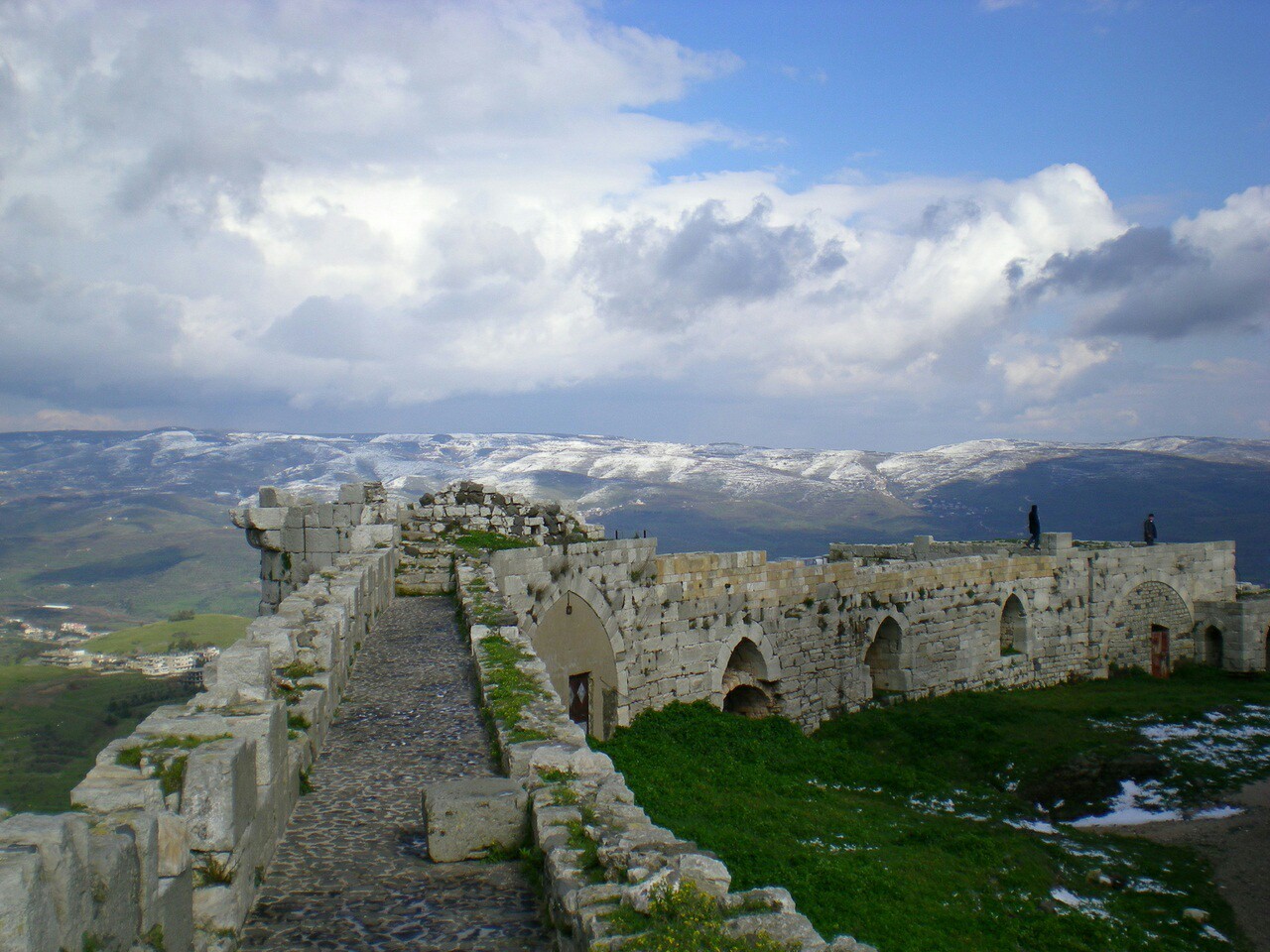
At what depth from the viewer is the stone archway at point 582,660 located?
17.0m

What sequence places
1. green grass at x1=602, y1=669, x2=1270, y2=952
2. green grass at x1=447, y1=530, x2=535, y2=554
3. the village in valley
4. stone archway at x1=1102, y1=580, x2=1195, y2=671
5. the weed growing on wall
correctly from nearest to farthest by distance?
1. the weed growing on wall
2. green grass at x1=602, y1=669, x2=1270, y2=952
3. green grass at x1=447, y1=530, x2=535, y2=554
4. stone archway at x1=1102, y1=580, x2=1195, y2=671
5. the village in valley

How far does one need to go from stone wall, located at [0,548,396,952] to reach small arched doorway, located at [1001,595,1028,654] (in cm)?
2339

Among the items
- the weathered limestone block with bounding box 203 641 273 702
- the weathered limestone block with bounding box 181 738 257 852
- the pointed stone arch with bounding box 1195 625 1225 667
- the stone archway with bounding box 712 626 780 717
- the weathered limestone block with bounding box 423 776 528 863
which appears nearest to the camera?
the weathered limestone block with bounding box 181 738 257 852

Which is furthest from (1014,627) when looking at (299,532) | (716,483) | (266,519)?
(716,483)

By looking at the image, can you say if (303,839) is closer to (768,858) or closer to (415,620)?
(768,858)

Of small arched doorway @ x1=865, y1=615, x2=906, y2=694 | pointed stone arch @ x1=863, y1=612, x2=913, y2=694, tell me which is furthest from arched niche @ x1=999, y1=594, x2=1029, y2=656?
small arched doorway @ x1=865, y1=615, x2=906, y2=694

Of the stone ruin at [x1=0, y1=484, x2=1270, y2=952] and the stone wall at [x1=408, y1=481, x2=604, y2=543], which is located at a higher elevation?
the stone wall at [x1=408, y1=481, x2=604, y2=543]

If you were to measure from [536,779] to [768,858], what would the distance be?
5.23m

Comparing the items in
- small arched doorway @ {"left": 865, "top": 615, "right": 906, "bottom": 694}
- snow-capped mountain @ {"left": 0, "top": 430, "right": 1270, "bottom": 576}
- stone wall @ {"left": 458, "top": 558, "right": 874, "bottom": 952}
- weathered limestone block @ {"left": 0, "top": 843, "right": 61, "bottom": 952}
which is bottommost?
small arched doorway @ {"left": 865, "top": 615, "right": 906, "bottom": 694}

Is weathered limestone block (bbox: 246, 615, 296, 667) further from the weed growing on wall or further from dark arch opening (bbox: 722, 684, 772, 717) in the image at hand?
dark arch opening (bbox: 722, 684, 772, 717)

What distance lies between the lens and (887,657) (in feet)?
77.8

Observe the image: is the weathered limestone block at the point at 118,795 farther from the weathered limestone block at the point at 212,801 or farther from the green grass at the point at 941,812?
the green grass at the point at 941,812

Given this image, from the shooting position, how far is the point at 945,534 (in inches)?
5143

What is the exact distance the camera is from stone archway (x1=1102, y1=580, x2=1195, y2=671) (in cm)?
2972
